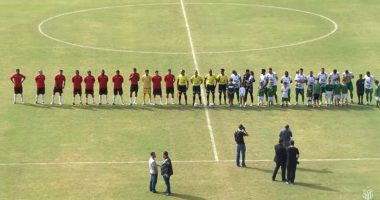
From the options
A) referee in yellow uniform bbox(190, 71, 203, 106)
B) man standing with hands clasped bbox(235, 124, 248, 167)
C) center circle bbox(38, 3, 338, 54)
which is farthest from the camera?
center circle bbox(38, 3, 338, 54)

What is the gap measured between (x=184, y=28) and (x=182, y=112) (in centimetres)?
1872

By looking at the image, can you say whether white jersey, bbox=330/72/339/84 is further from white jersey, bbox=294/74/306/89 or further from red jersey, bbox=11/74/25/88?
red jersey, bbox=11/74/25/88

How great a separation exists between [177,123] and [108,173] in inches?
302

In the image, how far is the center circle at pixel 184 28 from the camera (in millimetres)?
61281

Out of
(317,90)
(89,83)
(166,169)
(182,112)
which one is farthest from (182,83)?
(166,169)

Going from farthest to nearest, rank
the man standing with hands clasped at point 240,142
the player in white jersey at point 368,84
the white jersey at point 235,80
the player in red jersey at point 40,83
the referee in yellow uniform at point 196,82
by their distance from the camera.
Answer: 1. the player in white jersey at point 368,84
2. the player in red jersey at point 40,83
3. the white jersey at point 235,80
4. the referee in yellow uniform at point 196,82
5. the man standing with hands clasped at point 240,142

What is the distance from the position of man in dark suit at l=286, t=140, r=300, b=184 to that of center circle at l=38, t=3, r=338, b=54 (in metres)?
22.6

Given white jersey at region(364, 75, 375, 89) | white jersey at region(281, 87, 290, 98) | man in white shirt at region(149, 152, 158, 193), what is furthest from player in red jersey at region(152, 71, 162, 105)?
man in white shirt at region(149, 152, 158, 193)

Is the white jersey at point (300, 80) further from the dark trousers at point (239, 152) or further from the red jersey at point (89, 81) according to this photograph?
the red jersey at point (89, 81)

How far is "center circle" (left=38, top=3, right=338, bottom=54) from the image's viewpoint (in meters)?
61.3

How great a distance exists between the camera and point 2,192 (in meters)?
37.0

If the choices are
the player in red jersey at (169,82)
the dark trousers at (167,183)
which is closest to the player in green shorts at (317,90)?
the player in red jersey at (169,82)

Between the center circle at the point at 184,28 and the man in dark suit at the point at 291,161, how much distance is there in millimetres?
22552

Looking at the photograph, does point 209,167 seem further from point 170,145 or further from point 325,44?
point 325,44
